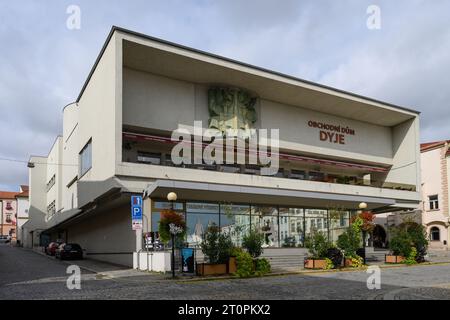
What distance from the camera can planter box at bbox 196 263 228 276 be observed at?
19.7m

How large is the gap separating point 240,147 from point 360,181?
1217 cm

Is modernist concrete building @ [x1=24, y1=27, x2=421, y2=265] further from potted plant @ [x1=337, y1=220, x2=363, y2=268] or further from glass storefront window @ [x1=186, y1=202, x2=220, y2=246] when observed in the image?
potted plant @ [x1=337, y1=220, x2=363, y2=268]

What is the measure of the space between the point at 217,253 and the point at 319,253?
17.3ft

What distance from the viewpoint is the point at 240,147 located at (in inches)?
1329

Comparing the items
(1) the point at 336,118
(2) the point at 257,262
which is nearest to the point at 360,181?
(1) the point at 336,118

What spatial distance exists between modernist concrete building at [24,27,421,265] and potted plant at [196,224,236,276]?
1.58 meters

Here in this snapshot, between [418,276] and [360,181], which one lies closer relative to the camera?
[418,276]

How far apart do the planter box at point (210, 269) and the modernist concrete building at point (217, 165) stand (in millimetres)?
2532

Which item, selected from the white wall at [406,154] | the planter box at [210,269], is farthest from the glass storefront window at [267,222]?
the white wall at [406,154]

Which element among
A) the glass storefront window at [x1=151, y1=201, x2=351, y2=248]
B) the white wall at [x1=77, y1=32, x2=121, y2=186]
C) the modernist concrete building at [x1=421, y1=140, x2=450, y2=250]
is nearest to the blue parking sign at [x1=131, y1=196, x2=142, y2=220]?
the glass storefront window at [x1=151, y1=201, x2=351, y2=248]

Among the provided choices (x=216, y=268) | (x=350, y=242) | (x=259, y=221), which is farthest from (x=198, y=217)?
(x=350, y=242)

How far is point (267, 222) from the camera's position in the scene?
1236 inches

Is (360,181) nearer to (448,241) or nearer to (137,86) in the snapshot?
(448,241)
